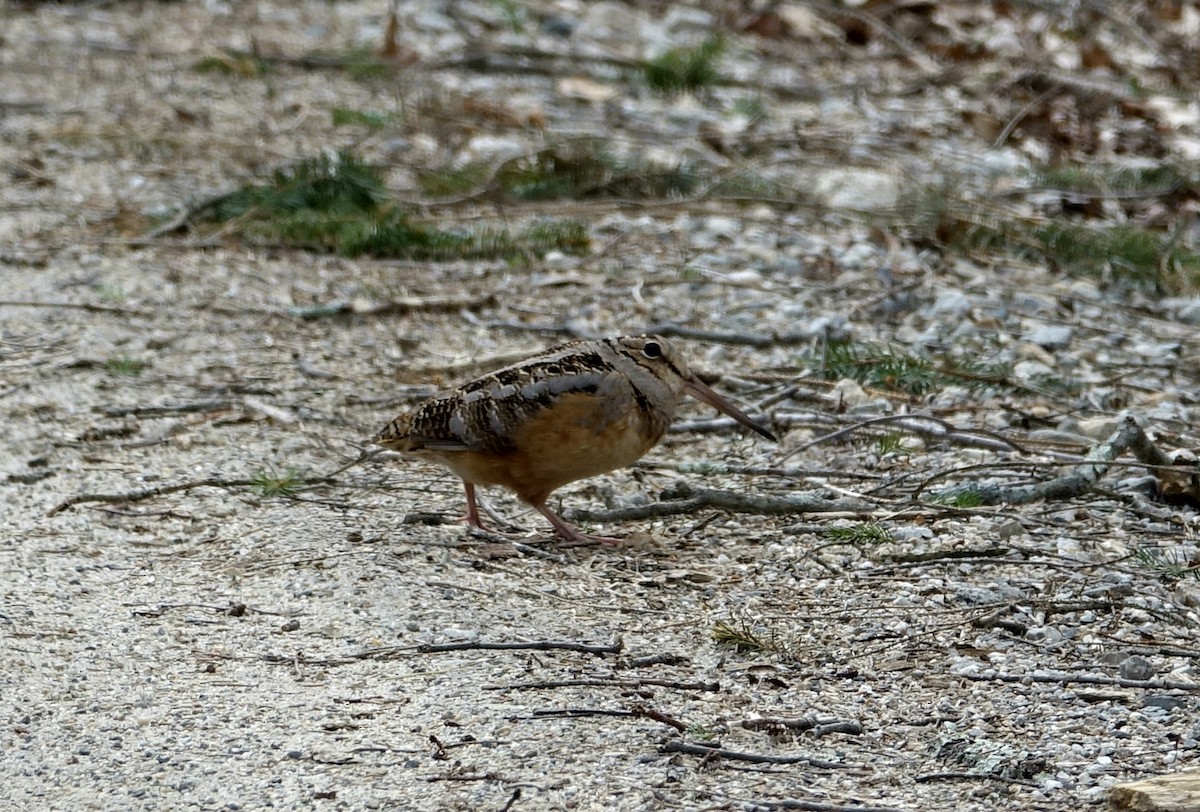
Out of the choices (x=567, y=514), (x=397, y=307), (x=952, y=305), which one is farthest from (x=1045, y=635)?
(x=397, y=307)

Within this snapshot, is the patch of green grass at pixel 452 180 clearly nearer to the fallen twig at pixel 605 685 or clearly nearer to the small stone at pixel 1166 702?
the fallen twig at pixel 605 685

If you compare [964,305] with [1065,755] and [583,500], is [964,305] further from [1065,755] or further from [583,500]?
[1065,755]

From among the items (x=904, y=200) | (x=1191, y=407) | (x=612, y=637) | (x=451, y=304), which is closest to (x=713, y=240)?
(x=904, y=200)

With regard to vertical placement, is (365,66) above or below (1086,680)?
above

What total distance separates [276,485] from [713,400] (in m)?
1.53

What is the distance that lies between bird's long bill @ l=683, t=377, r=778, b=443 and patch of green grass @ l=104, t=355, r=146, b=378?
2.52 meters

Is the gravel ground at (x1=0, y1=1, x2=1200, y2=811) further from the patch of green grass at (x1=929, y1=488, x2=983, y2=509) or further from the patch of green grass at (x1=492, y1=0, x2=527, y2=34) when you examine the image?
the patch of green grass at (x1=492, y1=0, x2=527, y2=34)

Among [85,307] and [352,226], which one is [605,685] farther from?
[352,226]

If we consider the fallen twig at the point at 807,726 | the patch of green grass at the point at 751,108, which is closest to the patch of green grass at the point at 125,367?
the fallen twig at the point at 807,726

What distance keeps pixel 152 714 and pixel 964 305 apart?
471 centimetres

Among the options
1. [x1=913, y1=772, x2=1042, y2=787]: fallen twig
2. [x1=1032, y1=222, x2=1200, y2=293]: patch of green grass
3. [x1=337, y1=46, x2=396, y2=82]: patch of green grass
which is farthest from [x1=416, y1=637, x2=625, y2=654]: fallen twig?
[x1=337, y1=46, x2=396, y2=82]: patch of green grass

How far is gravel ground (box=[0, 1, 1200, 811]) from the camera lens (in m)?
3.89

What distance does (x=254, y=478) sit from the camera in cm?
577

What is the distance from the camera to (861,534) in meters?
5.22
